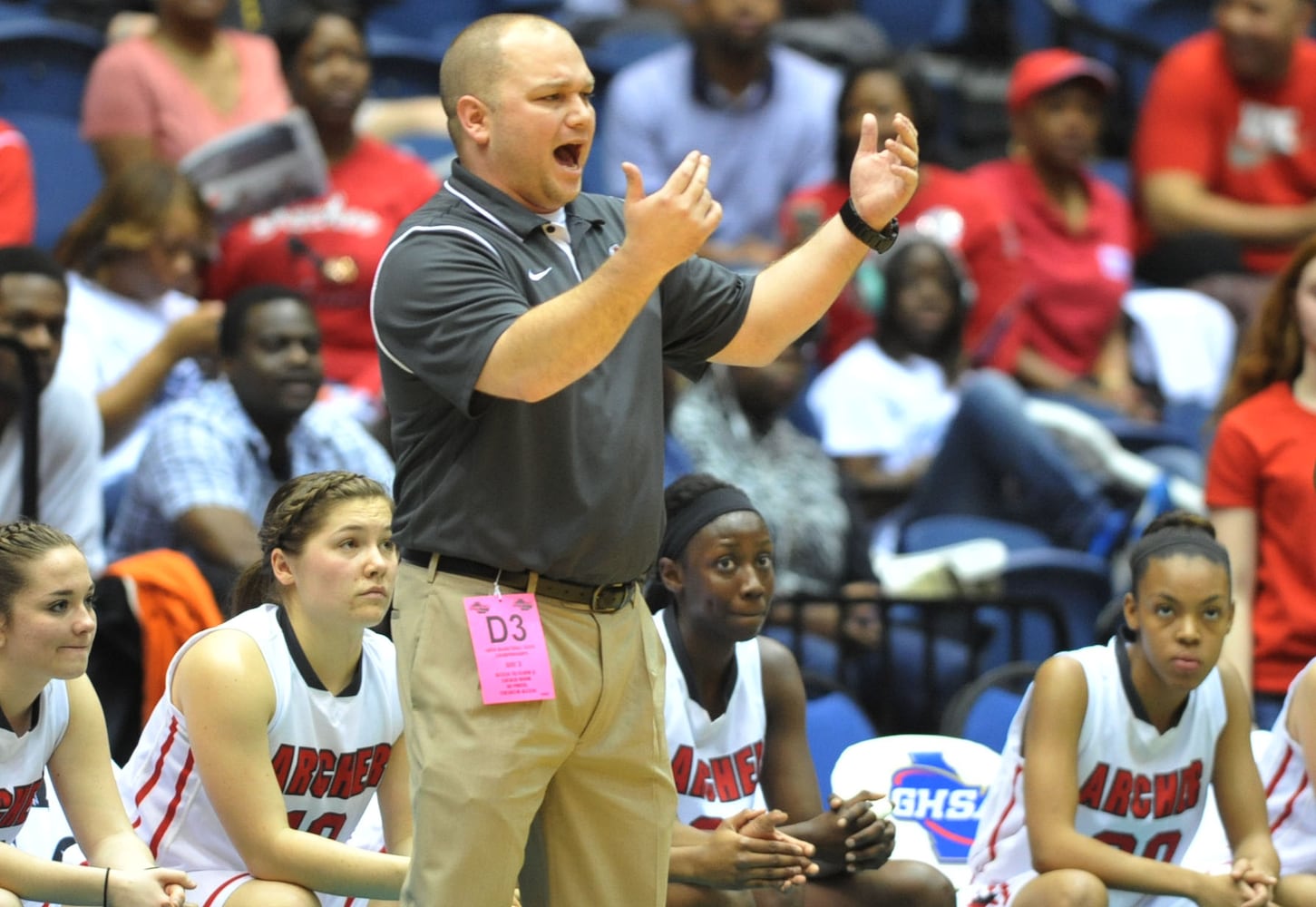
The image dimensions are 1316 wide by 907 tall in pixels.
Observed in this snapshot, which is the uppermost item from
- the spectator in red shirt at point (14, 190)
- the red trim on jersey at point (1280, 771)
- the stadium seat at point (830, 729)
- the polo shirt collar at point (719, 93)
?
the polo shirt collar at point (719, 93)

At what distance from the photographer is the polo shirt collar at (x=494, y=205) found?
2.88 metres

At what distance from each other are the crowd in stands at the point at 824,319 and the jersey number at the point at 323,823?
4.1 inches

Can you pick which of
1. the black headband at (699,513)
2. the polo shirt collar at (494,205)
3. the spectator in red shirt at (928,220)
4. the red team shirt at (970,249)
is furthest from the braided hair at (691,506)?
the red team shirt at (970,249)

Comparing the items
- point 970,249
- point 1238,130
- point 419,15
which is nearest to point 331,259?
point 970,249

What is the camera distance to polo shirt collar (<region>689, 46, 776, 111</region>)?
7.23 metres

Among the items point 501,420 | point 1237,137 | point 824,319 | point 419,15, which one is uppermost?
point 419,15

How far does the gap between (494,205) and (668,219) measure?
0.41 m

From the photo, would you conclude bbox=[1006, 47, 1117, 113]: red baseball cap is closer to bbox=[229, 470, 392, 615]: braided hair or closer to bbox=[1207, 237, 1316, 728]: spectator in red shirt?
bbox=[1207, 237, 1316, 728]: spectator in red shirt

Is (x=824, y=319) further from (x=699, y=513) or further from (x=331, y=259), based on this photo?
(x=699, y=513)

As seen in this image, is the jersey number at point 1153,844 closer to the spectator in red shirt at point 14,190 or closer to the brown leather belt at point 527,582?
the brown leather belt at point 527,582

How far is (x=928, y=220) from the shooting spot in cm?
691

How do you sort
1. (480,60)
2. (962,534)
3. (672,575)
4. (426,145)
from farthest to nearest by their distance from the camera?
(426,145) < (962,534) < (672,575) < (480,60)

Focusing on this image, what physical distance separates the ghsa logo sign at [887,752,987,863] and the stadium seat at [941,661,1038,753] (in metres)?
0.26

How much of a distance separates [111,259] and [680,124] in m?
2.25
